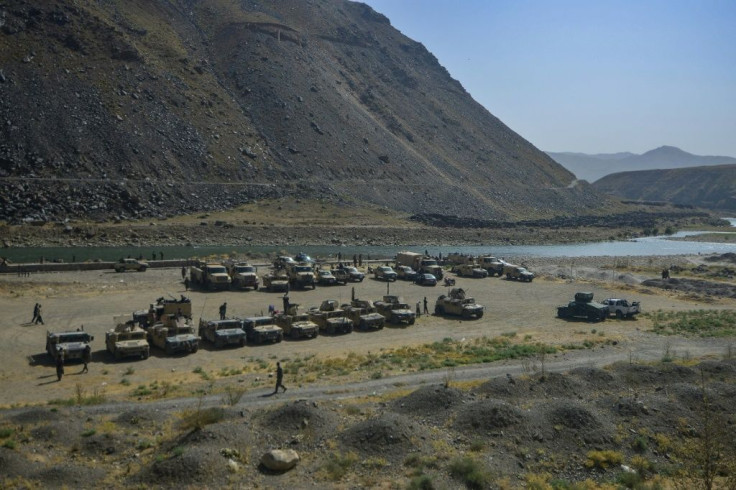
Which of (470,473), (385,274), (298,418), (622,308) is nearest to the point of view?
(470,473)

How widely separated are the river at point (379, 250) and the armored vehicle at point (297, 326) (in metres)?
30.0

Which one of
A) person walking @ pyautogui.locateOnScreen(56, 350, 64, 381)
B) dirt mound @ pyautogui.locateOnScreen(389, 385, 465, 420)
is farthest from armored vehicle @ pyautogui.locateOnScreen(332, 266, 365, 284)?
dirt mound @ pyautogui.locateOnScreen(389, 385, 465, 420)

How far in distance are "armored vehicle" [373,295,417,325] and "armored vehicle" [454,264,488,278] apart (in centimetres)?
2027

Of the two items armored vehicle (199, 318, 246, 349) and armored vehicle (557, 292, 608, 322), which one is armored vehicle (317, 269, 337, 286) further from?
armored vehicle (199, 318, 246, 349)

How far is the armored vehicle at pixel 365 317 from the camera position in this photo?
32812 millimetres

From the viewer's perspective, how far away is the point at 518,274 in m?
54.4

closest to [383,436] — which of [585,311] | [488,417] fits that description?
[488,417]

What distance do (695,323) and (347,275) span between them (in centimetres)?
2371

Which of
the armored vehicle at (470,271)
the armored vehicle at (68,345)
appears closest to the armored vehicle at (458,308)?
the armored vehicle at (470,271)

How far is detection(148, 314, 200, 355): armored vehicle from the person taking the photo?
26594 millimetres

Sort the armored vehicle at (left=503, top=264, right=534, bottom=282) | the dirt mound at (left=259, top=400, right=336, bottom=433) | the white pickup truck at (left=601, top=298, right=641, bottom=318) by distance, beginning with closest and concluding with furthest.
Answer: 1. the dirt mound at (left=259, top=400, right=336, bottom=433)
2. the white pickup truck at (left=601, top=298, right=641, bottom=318)
3. the armored vehicle at (left=503, top=264, right=534, bottom=282)

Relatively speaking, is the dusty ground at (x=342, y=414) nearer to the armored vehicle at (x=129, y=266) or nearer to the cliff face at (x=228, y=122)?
the armored vehicle at (x=129, y=266)

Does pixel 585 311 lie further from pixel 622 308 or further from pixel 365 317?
pixel 365 317

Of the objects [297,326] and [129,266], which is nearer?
[297,326]
